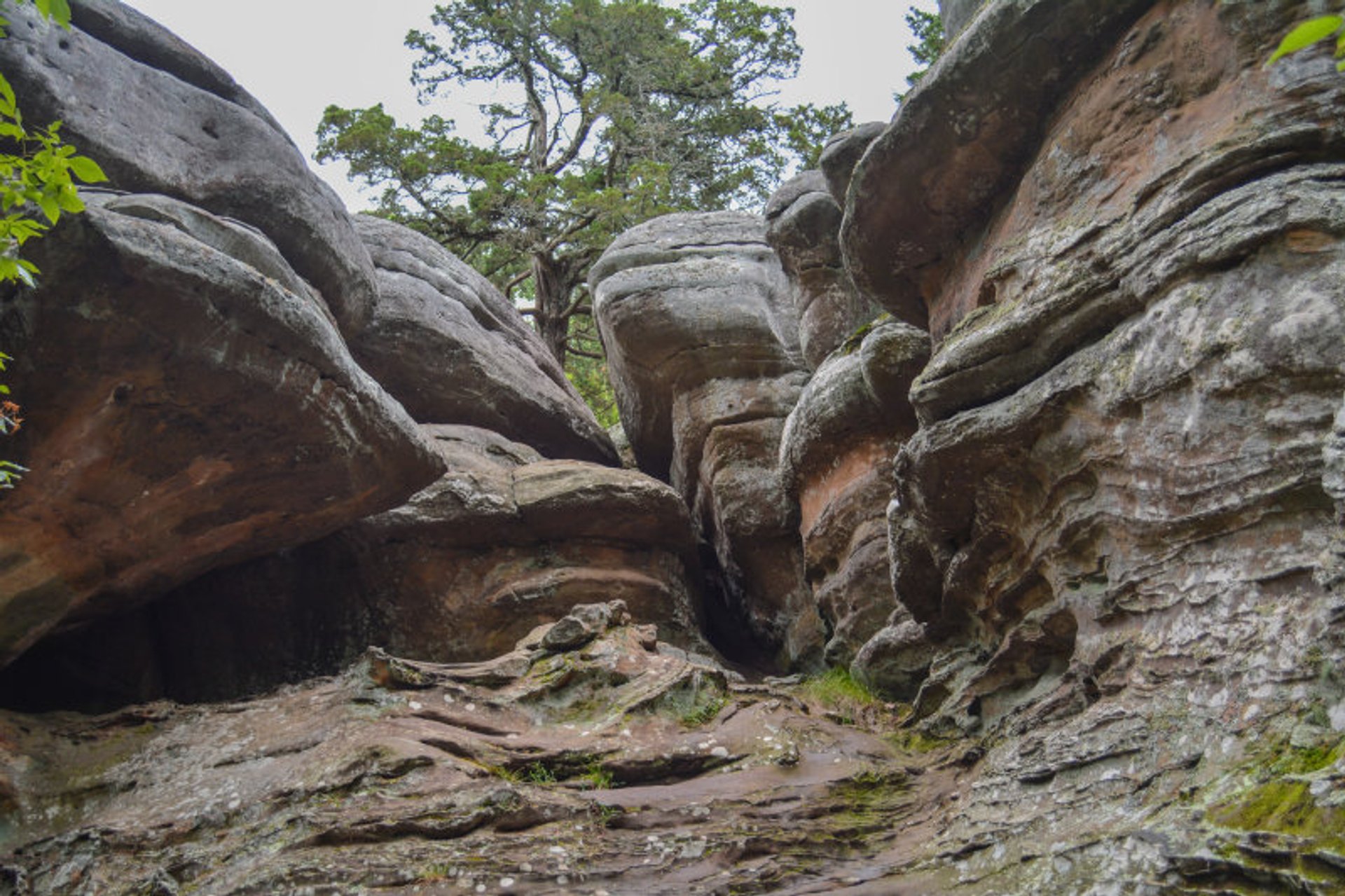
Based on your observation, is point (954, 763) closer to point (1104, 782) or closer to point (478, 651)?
point (1104, 782)

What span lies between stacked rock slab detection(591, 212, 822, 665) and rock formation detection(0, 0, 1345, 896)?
1.44m

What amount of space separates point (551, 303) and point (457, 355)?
29.2 ft

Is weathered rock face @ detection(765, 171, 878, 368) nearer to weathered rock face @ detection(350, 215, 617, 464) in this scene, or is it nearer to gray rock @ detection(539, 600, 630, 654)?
weathered rock face @ detection(350, 215, 617, 464)

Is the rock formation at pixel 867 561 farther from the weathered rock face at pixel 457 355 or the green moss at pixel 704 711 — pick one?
the weathered rock face at pixel 457 355

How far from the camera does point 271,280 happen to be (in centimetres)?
920

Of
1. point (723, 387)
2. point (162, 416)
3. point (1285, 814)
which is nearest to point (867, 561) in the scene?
point (723, 387)

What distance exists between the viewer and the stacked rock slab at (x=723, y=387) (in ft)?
50.1

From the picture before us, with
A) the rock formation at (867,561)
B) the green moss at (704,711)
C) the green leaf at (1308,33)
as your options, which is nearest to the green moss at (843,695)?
the rock formation at (867,561)

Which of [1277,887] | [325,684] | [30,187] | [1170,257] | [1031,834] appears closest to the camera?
[1277,887]

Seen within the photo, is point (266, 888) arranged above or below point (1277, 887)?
above

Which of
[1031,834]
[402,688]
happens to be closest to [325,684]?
[402,688]

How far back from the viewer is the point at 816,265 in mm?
15773

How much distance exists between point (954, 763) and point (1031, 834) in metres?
2.29

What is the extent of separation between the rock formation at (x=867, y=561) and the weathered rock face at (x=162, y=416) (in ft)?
0.13
